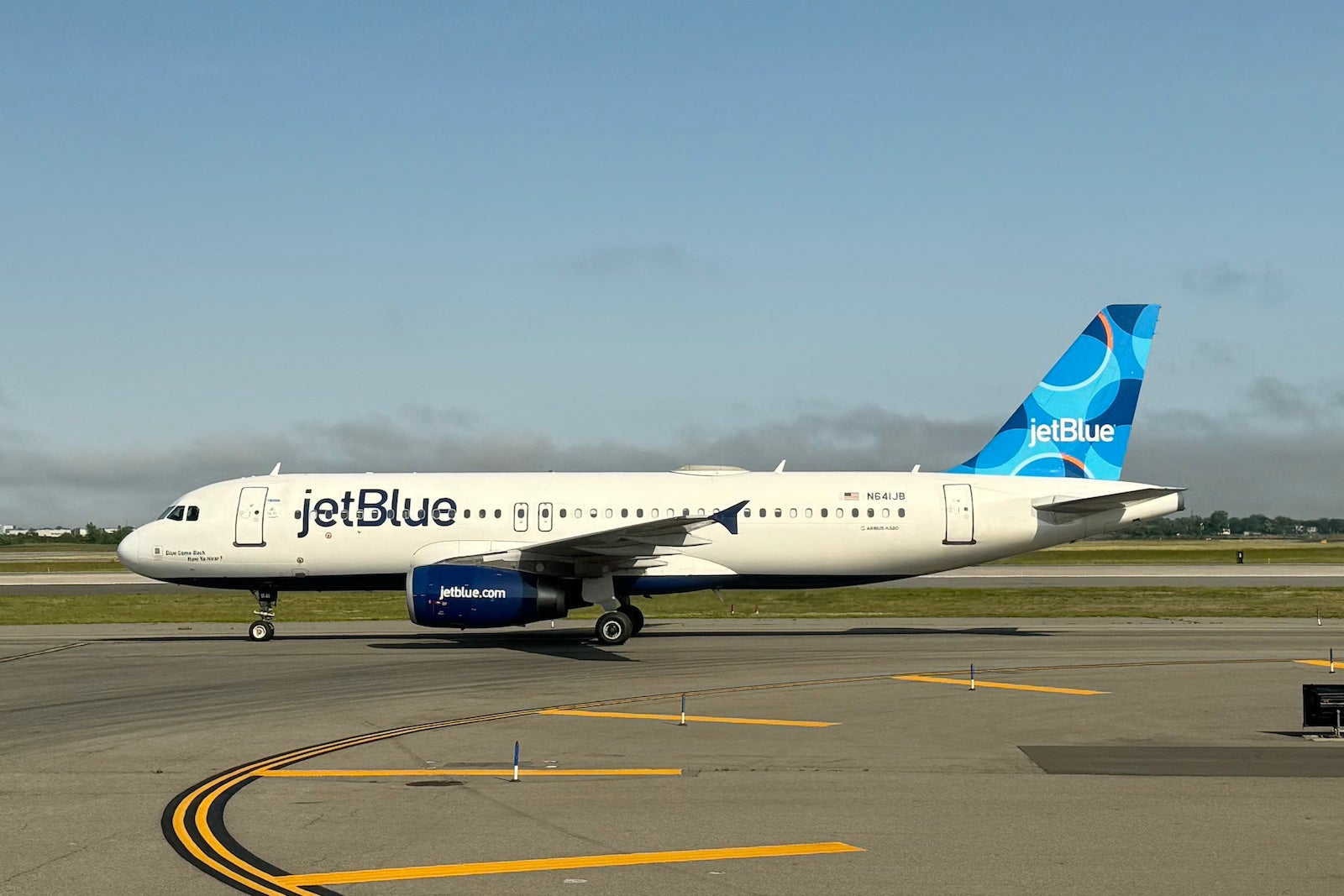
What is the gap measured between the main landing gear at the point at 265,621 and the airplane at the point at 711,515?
0.06 metres

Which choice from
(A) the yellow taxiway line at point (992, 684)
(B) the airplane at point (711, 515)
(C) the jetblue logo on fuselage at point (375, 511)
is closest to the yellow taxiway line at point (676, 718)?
(A) the yellow taxiway line at point (992, 684)

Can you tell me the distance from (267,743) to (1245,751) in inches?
497

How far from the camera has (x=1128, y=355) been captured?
111ft

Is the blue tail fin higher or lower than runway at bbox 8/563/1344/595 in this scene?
higher

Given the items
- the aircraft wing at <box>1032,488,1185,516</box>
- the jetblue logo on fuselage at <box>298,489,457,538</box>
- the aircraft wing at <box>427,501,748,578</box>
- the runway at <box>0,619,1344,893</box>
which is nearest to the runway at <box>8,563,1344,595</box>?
the aircraft wing at <box>1032,488,1185,516</box>

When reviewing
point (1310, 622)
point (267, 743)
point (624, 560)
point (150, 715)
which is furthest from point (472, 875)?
point (1310, 622)

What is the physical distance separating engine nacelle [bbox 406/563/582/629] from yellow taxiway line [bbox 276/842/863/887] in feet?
60.1

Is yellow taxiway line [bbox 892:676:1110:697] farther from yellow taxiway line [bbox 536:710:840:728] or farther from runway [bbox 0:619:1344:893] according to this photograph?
yellow taxiway line [bbox 536:710:840:728]

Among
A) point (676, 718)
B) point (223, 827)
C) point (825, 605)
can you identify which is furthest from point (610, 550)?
point (825, 605)

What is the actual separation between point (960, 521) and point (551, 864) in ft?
79.2

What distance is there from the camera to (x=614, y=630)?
2966 cm

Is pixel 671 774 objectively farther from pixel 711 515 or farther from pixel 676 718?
pixel 711 515

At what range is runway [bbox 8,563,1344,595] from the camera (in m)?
57.2

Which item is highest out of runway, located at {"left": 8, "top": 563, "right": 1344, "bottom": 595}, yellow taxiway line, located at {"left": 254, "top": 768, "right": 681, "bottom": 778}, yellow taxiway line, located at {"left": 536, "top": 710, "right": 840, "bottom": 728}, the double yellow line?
runway, located at {"left": 8, "top": 563, "right": 1344, "bottom": 595}
